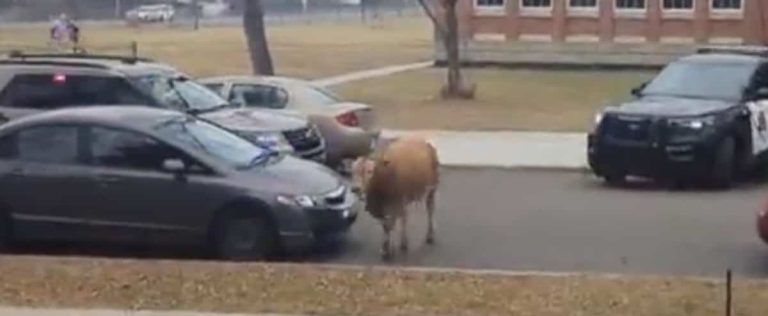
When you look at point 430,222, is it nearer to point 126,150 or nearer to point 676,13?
point 126,150

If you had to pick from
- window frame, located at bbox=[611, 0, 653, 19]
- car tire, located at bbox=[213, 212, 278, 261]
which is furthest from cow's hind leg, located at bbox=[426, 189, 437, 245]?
window frame, located at bbox=[611, 0, 653, 19]

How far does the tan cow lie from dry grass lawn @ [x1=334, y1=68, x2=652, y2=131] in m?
16.8

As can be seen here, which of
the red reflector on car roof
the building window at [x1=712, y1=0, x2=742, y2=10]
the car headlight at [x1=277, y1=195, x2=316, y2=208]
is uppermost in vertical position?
the red reflector on car roof

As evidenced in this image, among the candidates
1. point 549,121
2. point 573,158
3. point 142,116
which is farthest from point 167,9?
point 142,116

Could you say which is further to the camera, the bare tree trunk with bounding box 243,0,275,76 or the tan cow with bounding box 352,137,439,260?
the bare tree trunk with bounding box 243,0,275,76

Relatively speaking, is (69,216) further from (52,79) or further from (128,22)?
(128,22)

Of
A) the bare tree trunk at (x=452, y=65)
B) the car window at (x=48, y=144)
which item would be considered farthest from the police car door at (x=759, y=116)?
the bare tree trunk at (x=452, y=65)

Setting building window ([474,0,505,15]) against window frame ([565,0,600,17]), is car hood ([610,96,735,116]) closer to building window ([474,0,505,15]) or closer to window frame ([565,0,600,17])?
window frame ([565,0,600,17])

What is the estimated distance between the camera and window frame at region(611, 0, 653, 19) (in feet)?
191

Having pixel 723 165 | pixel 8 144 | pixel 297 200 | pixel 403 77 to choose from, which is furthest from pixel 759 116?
pixel 403 77

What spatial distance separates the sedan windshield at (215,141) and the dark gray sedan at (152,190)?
21 millimetres

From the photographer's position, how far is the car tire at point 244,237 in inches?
617

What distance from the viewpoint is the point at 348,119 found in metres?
23.9

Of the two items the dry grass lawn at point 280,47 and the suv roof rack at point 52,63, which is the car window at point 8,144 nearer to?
the suv roof rack at point 52,63
